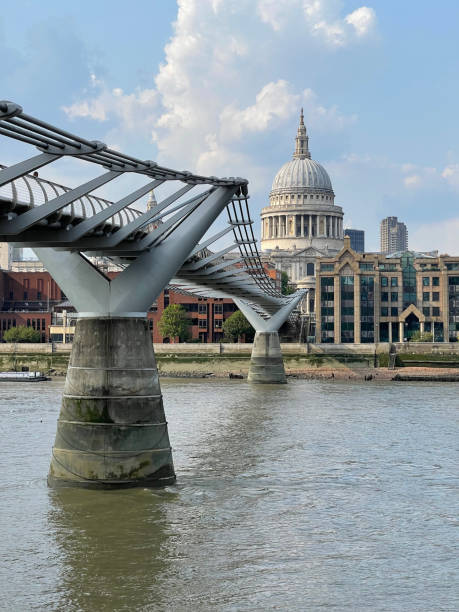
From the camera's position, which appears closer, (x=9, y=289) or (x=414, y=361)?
(x=414, y=361)

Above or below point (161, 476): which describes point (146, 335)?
above

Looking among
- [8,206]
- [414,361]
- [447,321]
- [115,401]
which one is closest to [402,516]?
[115,401]

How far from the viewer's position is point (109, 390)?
91.5 ft

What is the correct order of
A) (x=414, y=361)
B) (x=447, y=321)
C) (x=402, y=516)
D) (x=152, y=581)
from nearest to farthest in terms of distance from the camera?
(x=152, y=581), (x=402, y=516), (x=414, y=361), (x=447, y=321)

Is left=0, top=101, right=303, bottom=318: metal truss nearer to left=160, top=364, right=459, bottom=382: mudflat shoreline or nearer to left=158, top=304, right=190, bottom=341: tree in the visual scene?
left=160, top=364, right=459, bottom=382: mudflat shoreline

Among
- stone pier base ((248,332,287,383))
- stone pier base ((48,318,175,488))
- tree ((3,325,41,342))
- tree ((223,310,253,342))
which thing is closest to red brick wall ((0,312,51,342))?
tree ((3,325,41,342))

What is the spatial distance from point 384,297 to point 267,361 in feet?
144

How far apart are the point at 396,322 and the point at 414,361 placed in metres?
27.3

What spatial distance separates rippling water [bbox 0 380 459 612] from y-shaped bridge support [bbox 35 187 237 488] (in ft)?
2.41

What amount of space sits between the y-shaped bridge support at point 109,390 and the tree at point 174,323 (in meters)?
85.8

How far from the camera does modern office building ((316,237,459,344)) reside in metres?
125

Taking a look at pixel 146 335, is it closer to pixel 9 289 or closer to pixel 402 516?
pixel 402 516

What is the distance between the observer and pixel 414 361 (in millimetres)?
99062

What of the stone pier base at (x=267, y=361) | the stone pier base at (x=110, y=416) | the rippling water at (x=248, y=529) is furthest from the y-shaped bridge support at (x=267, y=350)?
the stone pier base at (x=110, y=416)
